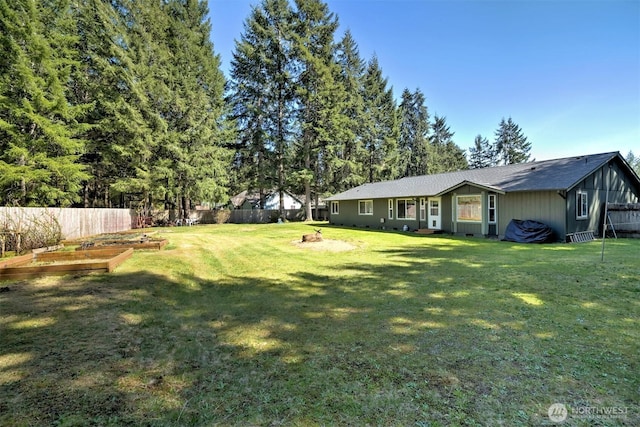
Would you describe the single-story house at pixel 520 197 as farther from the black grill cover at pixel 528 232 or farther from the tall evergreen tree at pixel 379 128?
the tall evergreen tree at pixel 379 128

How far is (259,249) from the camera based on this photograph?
33.0ft

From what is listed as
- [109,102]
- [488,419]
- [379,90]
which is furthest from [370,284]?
[379,90]

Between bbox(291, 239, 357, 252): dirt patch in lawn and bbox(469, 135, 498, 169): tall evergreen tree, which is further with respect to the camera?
bbox(469, 135, 498, 169): tall evergreen tree

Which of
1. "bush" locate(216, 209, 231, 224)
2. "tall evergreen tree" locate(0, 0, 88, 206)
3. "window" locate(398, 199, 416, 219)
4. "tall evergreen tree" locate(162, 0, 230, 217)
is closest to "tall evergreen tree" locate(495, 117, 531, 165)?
"window" locate(398, 199, 416, 219)

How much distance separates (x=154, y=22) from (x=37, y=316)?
25.9 metres

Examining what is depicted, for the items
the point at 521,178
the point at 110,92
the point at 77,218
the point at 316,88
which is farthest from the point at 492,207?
the point at 110,92

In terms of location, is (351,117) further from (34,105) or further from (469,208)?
(34,105)

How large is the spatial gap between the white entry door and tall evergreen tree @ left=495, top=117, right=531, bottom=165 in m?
39.1

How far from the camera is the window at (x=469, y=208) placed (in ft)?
46.0

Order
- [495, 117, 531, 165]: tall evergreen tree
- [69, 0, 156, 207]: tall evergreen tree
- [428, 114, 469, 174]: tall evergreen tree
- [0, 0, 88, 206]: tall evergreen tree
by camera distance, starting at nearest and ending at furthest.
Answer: [0, 0, 88, 206]: tall evergreen tree → [69, 0, 156, 207]: tall evergreen tree → [428, 114, 469, 174]: tall evergreen tree → [495, 117, 531, 165]: tall evergreen tree

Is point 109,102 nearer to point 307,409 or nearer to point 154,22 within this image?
point 154,22

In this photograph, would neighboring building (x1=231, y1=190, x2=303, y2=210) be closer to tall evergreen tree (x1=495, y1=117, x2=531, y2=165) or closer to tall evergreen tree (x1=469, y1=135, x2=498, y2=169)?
tall evergreen tree (x1=469, y1=135, x2=498, y2=169)

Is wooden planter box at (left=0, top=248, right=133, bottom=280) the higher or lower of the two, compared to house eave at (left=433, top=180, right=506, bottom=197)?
lower

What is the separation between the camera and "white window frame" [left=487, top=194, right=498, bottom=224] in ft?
44.1
